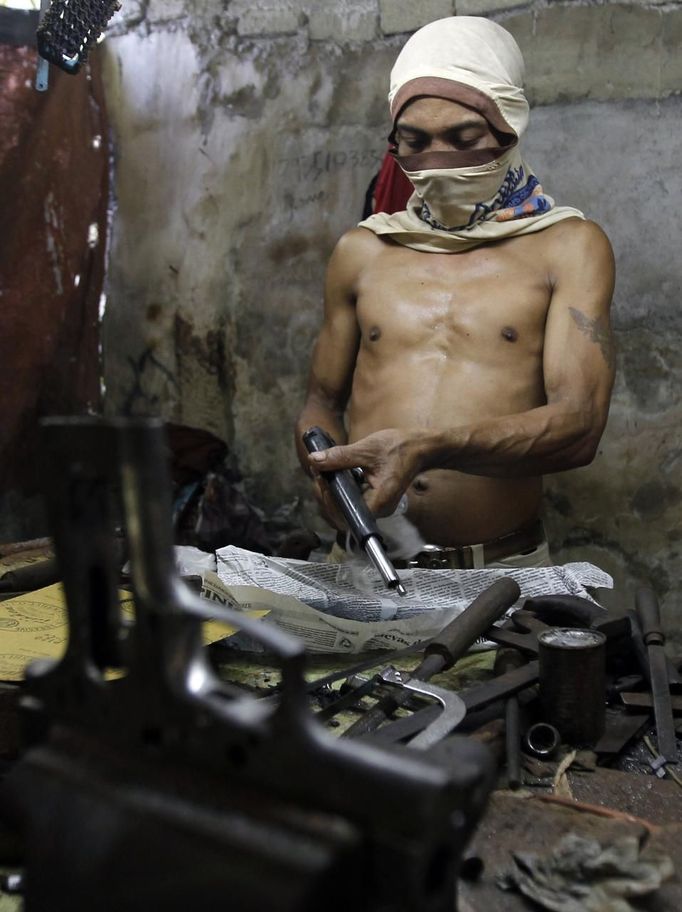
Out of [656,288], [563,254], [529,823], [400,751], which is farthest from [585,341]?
[400,751]

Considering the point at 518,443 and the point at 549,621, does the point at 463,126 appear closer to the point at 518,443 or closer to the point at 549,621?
the point at 518,443

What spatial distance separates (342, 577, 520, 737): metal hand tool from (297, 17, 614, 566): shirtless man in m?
0.66

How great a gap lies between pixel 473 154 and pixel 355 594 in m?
1.27

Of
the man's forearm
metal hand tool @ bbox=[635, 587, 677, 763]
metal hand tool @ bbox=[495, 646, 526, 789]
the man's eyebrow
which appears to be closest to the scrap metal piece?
metal hand tool @ bbox=[495, 646, 526, 789]

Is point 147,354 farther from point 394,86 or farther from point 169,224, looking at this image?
point 394,86

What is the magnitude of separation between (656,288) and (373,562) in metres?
1.76

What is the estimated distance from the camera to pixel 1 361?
3088 mm

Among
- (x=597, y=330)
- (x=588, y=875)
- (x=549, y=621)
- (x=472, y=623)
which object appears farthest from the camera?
(x=597, y=330)

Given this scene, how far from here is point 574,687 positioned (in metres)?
1.26

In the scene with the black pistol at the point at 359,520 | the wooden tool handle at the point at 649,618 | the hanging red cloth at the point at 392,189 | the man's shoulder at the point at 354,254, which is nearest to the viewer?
the wooden tool handle at the point at 649,618

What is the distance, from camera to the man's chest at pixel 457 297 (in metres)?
2.46

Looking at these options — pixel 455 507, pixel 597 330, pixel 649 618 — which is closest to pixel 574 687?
pixel 649 618

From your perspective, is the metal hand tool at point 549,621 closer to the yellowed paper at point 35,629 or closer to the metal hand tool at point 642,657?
the metal hand tool at point 642,657

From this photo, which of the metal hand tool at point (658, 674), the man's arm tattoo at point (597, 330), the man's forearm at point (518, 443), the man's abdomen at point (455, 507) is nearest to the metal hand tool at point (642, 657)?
the metal hand tool at point (658, 674)
